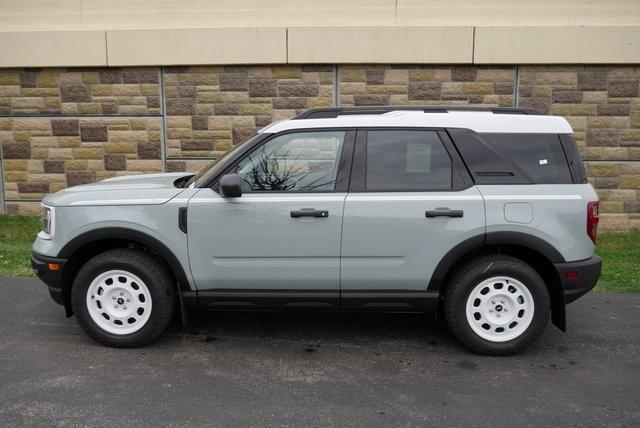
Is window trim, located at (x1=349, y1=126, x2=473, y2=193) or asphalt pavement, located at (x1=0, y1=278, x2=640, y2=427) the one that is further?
window trim, located at (x1=349, y1=126, x2=473, y2=193)

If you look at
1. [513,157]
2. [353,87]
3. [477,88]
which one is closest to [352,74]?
[353,87]

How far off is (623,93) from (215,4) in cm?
588

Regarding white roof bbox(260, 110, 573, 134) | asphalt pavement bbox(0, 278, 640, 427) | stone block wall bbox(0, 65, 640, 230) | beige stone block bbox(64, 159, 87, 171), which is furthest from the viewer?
beige stone block bbox(64, 159, 87, 171)

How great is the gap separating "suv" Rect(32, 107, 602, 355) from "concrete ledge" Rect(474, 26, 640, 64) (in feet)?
14.0

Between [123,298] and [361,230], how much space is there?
187 centimetres

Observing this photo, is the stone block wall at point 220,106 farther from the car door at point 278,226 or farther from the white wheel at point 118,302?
the white wheel at point 118,302

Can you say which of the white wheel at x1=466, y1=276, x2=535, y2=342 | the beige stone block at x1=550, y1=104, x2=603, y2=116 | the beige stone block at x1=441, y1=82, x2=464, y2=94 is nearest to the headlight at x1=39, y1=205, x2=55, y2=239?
the white wheel at x1=466, y1=276, x2=535, y2=342

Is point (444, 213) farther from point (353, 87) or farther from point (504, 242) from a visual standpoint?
point (353, 87)

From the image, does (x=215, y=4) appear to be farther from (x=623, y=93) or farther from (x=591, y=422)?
(x=591, y=422)

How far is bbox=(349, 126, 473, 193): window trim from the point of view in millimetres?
4488

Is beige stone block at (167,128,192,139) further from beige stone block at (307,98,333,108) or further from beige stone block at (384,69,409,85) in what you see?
beige stone block at (384,69,409,85)

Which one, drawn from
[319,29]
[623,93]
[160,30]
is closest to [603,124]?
[623,93]

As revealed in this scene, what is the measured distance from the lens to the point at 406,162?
4.55 metres

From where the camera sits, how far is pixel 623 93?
8.60 m
